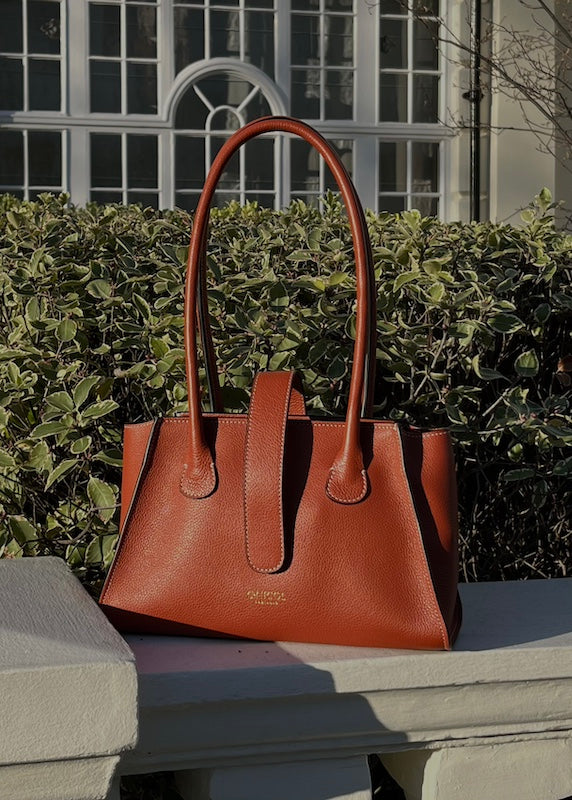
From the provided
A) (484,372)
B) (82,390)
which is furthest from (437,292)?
(82,390)

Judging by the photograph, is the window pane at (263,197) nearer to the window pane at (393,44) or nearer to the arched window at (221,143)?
the arched window at (221,143)

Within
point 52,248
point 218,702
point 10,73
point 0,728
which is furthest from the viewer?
point 10,73

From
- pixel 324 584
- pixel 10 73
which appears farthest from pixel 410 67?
pixel 324 584

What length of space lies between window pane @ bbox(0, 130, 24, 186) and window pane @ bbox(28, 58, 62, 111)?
261 mm

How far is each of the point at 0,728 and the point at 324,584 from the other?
44 centimetres

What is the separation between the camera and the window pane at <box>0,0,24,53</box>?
7805 millimetres

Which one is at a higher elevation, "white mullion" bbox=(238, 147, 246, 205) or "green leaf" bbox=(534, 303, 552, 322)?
"white mullion" bbox=(238, 147, 246, 205)

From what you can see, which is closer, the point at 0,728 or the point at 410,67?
the point at 0,728

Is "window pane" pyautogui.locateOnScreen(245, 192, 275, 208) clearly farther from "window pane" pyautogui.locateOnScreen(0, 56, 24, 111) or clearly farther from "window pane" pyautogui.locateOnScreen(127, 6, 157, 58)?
"window pane" pyautogui.locateOnScreen(0, 56, 24, 111)

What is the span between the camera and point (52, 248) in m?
1.82

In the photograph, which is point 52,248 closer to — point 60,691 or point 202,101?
point 60,691

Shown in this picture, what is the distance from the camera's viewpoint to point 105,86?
8039 millimetres

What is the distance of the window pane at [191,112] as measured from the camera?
814cm

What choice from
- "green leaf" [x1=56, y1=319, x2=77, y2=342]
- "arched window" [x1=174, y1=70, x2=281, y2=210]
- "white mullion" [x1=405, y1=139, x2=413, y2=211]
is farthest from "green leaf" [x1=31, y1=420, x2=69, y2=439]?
"white mullion" [x1=405, y1=139, x2=413, y2=211]
